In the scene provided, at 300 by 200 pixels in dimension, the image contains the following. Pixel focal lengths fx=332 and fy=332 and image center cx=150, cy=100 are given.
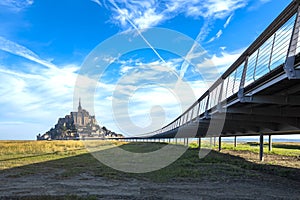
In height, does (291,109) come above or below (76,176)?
above

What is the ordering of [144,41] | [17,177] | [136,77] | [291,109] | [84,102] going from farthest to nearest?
[136,77]
[144,41]
[84,102]
[291,109]
[17,177]

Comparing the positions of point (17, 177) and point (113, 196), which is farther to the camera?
point (17, 177)

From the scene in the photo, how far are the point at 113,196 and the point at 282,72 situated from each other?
573cm

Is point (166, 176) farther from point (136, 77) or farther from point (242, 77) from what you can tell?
point (136, 77)

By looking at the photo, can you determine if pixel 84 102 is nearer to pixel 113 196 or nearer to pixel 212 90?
pixel 212 90

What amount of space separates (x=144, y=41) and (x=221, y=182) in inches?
702

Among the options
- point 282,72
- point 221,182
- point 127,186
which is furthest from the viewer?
point 221,182

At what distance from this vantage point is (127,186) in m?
11.5

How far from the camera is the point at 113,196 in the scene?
30.9ft

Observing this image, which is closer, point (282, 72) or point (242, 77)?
point (282, 72)

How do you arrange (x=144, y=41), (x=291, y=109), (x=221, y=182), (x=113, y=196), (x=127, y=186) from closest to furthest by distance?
1. (x=113, y=196)
2. (x=127, y=186)
3. (x=221, y=182)
4. (x=291, y=109)
5. (x=144, y=41)

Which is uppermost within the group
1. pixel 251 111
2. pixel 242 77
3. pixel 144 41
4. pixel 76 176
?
pixel 144 41

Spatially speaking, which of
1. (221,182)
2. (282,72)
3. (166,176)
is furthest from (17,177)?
(282,72)

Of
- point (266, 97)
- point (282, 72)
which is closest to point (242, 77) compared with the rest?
point (266, 97)
